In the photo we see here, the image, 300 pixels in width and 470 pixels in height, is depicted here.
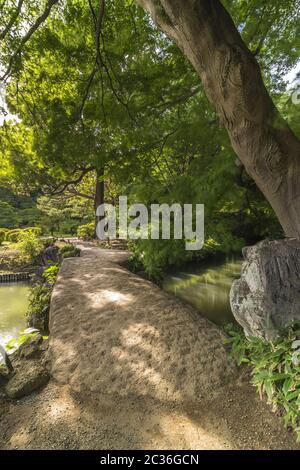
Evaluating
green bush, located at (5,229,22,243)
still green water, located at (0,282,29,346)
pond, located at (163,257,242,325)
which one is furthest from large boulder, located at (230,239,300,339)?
green bush, located at (5,229,22,243)

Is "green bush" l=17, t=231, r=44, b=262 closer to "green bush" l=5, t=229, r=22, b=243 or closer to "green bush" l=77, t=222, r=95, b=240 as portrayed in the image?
"green bush" l=77, t=222, r=95, b=240

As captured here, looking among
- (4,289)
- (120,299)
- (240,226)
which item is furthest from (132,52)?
(4,289)

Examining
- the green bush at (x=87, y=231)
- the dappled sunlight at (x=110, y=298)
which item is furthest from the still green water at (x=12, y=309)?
the green bush at (x=87, y=231)

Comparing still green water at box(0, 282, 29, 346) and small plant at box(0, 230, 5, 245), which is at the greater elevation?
small plant at box(0, 230, 5, 245)

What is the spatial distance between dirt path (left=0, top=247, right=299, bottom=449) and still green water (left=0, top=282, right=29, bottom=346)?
3369 mm

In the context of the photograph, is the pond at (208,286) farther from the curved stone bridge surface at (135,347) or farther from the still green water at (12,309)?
the still green water at (12,309)

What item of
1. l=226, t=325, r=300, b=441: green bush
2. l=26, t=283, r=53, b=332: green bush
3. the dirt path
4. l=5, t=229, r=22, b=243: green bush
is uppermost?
l=5, t=229, r=22, b=243: green bush

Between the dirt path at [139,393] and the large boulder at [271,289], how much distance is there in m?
0.61

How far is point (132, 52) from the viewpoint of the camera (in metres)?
3.92

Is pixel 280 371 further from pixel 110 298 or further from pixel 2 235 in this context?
pixel 2 235

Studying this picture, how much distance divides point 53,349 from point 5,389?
72 cm

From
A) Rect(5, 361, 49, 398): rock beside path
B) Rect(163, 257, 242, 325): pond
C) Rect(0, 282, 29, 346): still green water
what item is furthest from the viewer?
Rect(0, 282, 29, 346): still green water

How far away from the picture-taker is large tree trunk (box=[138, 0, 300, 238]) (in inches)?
82.7
